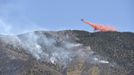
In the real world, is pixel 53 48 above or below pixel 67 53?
Answer: above

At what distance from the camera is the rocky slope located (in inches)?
5797

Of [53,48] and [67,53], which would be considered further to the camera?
[53,48]

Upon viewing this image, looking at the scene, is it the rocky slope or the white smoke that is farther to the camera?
the white smoke

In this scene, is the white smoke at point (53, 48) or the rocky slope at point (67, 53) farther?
the white smoke at point (53, 48)

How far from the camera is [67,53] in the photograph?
171 metres

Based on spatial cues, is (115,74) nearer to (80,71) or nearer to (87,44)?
(80,71)

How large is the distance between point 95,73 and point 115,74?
612 cm

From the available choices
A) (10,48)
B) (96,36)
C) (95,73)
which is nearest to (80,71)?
Answer: (95,73)

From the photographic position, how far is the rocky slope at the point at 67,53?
483 ft

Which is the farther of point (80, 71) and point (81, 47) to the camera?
point (81, 47)

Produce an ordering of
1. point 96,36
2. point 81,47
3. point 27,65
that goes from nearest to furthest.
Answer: point 27,65, point 81,47, point 96,36

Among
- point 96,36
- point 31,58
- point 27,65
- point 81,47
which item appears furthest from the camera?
point 96,36

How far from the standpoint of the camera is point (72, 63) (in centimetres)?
15888

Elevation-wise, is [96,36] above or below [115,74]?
above
